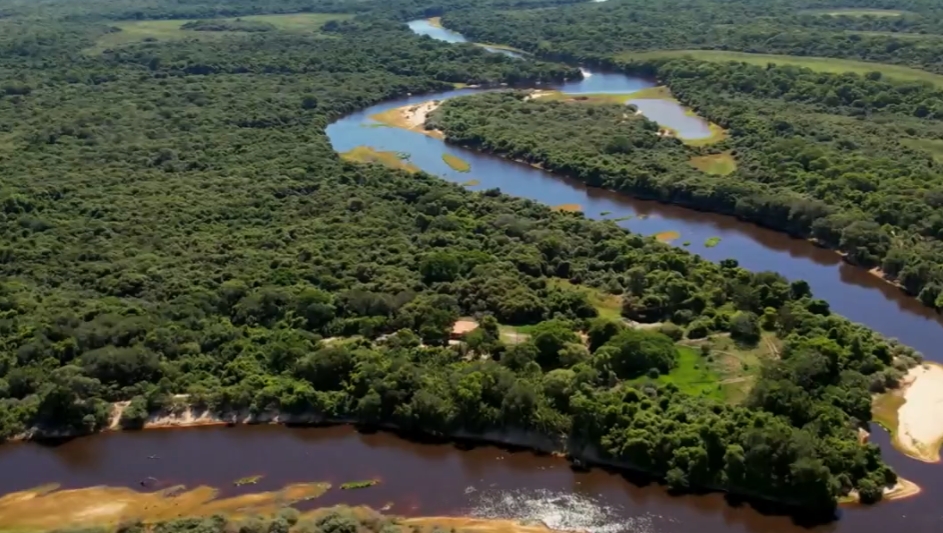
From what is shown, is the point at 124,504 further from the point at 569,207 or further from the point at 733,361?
the point at 569,207

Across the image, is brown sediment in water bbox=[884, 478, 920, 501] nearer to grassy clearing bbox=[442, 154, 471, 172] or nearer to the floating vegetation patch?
the floating vegetation patch

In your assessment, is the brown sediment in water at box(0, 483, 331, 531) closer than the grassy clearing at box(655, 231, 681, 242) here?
Yes

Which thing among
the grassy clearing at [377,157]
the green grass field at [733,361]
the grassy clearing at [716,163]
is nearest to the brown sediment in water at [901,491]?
the green grass field at [733,361]

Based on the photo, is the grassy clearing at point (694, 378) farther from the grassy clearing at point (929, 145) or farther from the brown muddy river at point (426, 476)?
the grassy clearing at point (929, 145)

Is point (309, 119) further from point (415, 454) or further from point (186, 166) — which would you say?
point (415, 454)

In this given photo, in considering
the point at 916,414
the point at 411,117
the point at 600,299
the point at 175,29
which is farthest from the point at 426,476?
the point at 175,29

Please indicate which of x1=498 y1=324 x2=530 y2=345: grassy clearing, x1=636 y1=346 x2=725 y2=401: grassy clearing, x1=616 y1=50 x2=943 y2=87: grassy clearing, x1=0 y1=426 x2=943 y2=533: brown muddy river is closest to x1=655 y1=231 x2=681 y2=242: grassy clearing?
x1=498 y1=324 x2=530 y2=345: grassy clearing

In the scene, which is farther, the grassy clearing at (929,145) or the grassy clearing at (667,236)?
the grassy clearing at (929,145)
